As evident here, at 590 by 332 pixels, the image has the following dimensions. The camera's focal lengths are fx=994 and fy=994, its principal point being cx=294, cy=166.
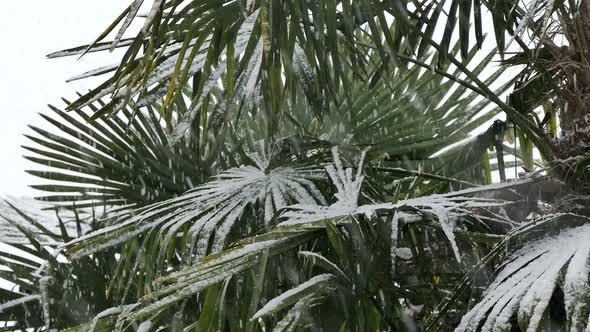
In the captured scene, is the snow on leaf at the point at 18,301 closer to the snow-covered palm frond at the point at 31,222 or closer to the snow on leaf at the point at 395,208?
the snow-covered palm frond at the point at 31,222

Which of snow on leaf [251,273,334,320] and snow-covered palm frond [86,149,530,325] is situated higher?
snow-covered palm frond [86,149,530,325]

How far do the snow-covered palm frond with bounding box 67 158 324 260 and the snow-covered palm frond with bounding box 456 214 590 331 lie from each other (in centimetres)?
54

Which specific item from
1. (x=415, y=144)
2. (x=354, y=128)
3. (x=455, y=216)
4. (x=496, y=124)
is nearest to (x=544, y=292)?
(x=455, y=216)

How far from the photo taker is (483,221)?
1.91 meters

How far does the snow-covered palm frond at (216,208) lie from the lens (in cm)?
191

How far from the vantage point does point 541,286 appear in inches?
55.6

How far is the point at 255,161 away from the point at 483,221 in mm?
633

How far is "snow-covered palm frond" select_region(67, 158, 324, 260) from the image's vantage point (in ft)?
6.26

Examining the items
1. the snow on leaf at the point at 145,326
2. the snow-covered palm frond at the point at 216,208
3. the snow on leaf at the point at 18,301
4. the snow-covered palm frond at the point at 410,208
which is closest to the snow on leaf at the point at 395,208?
the snow-covered palm frond at the point at 410,208

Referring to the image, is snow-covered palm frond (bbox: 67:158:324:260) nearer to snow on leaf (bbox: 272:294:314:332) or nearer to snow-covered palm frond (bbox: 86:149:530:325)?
snow-covered palm frond (bbox: 86:149:530:325)

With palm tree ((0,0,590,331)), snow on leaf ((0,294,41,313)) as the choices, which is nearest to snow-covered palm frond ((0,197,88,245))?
palm tree ((0,0,590,331))

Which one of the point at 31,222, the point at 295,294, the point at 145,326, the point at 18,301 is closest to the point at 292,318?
the point at 295,294

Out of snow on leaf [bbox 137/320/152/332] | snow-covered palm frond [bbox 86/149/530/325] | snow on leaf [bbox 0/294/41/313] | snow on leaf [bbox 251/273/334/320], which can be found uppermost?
snow-covered palm frond [bbox 86/149/530/325]

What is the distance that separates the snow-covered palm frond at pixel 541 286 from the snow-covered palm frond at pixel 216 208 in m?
0.54
